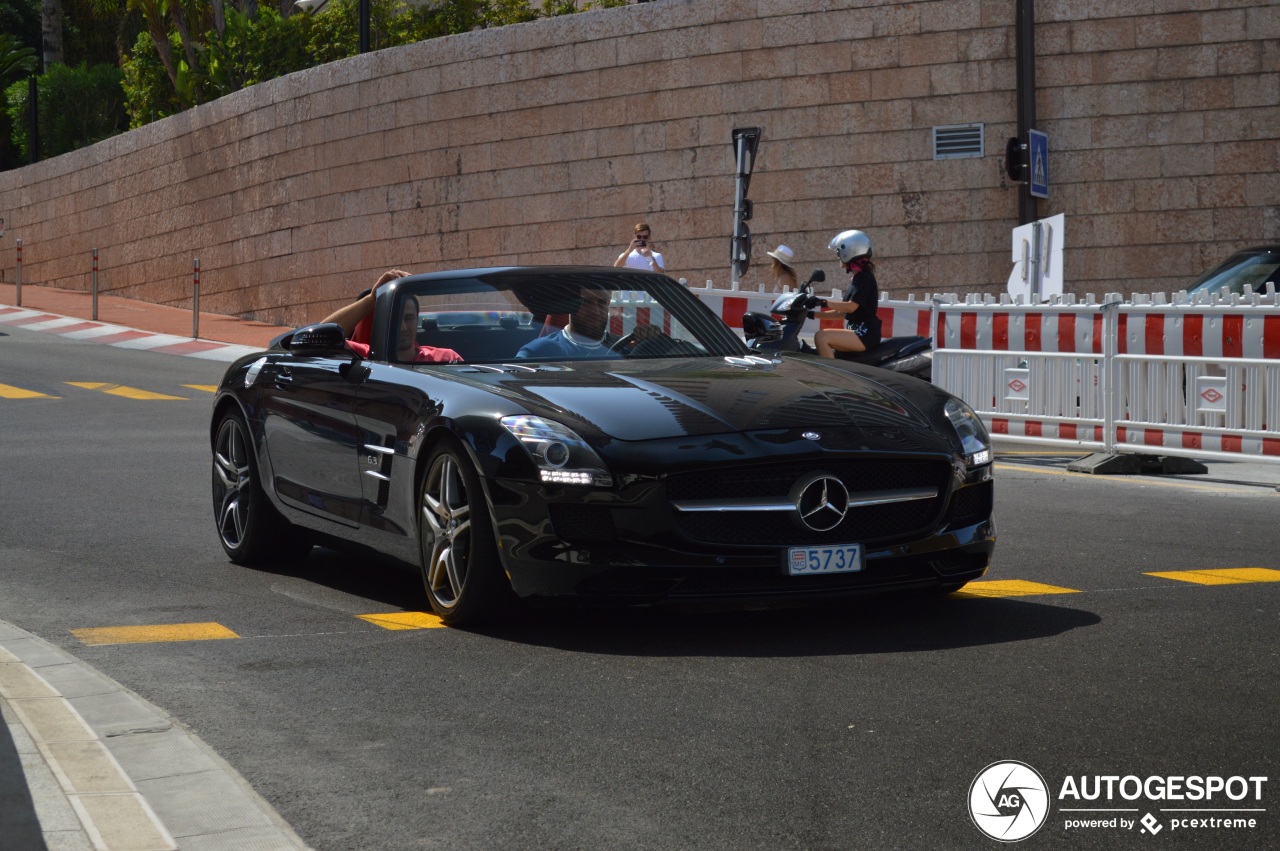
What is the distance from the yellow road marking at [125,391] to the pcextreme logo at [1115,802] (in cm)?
1499

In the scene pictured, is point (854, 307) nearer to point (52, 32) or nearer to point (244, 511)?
point (244, 511)

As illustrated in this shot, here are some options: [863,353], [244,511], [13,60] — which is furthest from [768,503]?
[13,60]

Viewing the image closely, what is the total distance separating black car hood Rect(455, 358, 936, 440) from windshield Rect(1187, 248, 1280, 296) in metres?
9.57

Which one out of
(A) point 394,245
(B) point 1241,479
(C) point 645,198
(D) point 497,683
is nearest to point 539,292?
(D) point 497,683

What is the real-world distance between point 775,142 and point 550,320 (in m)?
16.6

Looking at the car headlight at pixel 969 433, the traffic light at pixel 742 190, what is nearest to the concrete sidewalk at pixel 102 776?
the car headlight at pixel 969 433

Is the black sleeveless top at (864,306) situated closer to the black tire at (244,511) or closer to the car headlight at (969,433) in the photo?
the black tire at (244,511)

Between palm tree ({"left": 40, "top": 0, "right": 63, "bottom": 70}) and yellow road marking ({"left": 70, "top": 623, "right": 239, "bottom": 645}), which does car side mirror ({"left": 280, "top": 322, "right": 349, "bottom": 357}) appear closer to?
yellow road marking ({"left": 70, "top": 623, "right": 239, "bottom": 645})

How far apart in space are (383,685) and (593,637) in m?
0.92

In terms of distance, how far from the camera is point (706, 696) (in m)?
5.21

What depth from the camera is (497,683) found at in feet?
17.9

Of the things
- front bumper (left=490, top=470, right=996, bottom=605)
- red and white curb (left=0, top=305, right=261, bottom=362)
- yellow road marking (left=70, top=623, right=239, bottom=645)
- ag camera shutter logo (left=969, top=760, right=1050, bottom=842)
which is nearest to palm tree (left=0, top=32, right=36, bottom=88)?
red and white curb (left=0, top=305, right=261, bottom=362)

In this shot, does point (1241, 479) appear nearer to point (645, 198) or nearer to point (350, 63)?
point (645, 198)

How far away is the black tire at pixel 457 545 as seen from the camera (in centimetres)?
615
